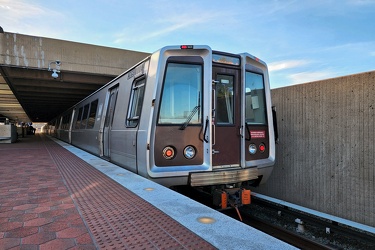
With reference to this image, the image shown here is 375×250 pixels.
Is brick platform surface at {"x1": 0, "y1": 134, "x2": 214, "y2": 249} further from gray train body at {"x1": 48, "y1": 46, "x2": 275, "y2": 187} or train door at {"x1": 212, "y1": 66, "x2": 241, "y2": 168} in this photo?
train door at {"x1": 212, "y1": 66, "x2": 241, "y2": 168}

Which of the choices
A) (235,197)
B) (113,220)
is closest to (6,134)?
(235,197)

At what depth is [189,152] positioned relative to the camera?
14.2 feet

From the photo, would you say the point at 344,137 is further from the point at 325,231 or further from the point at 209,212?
the point at 209,212

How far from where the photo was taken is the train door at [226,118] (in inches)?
178

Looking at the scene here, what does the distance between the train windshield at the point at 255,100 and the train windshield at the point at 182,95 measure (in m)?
1.04

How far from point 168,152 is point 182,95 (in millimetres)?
952

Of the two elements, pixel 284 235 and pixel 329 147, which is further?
pixel 329 147

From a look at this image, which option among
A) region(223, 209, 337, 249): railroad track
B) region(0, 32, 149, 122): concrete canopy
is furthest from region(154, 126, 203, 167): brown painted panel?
region(0, 32, 149, 122): concrete canopy

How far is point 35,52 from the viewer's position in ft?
36.2

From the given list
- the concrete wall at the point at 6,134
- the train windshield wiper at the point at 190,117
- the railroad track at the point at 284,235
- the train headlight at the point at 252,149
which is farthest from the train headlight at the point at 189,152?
the concrete wall at the point at 6,134

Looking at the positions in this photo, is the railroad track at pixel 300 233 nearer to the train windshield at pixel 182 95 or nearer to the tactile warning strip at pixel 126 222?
the train windshield at pixel 182 95

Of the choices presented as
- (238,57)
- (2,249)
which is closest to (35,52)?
(238,57)

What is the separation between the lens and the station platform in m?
2.17

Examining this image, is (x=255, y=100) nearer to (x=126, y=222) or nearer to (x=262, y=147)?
(x=262, y=147)
